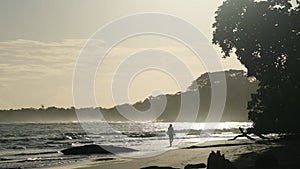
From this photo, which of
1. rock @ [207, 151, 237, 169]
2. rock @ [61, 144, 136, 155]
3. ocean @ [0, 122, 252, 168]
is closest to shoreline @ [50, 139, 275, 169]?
ocean @ [0, 122, 252, 168]

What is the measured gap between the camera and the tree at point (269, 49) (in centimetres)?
4353

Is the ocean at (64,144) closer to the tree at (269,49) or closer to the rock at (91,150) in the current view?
the rock at (91,150)

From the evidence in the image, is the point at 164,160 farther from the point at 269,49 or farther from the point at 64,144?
the point at 64,144

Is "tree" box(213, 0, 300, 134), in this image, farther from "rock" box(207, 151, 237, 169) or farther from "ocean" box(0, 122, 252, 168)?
"rock" box(207, 151, 237, 169)

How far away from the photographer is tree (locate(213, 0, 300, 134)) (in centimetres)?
4353

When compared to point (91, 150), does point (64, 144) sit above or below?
above

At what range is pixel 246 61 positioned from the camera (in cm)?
4469

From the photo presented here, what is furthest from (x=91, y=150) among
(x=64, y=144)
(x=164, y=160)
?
(x=64, y=144)

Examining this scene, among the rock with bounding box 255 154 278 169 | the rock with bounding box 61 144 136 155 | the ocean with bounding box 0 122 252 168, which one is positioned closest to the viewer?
the rock with bounding box 255 154 278 169

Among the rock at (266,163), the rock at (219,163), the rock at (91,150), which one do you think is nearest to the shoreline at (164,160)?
the rock at (266,163)

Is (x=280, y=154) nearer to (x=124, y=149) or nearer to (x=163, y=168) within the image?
(x=163, y=168)

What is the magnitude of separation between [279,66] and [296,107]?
12.7 feet

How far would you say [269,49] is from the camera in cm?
4400

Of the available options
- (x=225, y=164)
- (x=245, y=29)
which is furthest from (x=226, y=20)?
(x=225, y=164)
